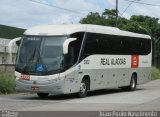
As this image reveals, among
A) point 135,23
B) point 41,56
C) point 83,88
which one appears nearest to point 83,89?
point 83,88

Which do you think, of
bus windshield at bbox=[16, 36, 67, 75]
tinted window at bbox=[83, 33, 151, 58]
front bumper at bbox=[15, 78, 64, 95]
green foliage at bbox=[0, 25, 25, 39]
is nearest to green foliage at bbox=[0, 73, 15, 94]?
bus windshield at bbox=[16, 36, 67, 75]

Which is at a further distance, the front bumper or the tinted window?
the tinted window

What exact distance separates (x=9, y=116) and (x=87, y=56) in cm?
949

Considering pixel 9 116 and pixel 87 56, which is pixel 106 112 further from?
pixel 87 56

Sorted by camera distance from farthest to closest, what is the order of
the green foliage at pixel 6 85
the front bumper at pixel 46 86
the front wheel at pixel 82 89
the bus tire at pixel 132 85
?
the bus tire at pixel 132 85
the green foliage at pixel 6 85
the front wheel at pixel 82 89
the front bumper at pixel 46 86

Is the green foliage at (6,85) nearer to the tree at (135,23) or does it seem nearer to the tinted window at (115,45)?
the tinted window at (115,45)

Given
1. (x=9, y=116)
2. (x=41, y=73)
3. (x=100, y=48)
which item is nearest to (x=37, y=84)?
(x=41, y=73)

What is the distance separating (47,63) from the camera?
2220 centimetres

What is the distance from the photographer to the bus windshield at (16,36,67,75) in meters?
22.2

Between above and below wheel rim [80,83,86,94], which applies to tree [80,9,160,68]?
above

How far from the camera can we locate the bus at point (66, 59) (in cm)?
2214

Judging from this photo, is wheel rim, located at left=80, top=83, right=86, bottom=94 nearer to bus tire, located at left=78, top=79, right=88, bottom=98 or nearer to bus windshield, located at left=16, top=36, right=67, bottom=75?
bus tire, located at left=78, top=79, right=88, bottom=98

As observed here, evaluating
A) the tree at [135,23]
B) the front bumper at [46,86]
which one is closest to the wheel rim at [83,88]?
the front bumper at [46,86]

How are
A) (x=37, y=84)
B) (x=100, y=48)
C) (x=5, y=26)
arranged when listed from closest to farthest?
(x=37, y=84) → (x=100, y=48) → (x=5, y=26)
